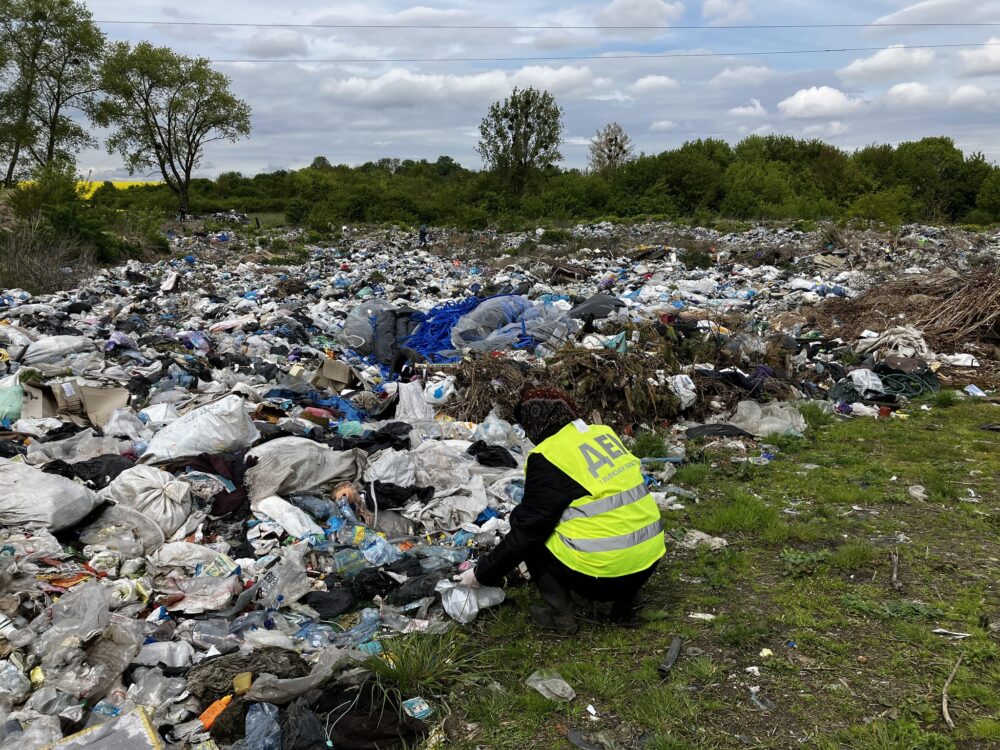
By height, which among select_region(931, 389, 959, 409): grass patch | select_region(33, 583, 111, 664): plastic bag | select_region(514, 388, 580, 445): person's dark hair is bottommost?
select_region(931, 389, 959, 409): grass patch

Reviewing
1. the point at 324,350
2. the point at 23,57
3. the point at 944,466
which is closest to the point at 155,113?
the point at 23,57

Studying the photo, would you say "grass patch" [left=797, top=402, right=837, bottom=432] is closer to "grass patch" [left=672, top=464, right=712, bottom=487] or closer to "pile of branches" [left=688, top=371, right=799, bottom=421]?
"pile of branches" [left=688, top=371, right=799, bottom=421]

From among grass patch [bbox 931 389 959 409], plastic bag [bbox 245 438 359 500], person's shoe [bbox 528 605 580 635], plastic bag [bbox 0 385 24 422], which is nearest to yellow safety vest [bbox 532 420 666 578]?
person's shoe [bbox 528 605 580 635]

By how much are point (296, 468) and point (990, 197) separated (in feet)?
142

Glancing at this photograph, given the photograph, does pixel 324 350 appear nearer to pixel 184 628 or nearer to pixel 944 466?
pixel 184 628

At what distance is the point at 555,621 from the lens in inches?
122

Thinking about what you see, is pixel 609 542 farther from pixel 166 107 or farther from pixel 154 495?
pixel 166 107

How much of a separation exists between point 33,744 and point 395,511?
88.6 inches

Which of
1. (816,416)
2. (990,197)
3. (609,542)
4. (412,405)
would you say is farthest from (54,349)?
(990,197)

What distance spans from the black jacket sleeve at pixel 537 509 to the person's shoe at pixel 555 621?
31 cm

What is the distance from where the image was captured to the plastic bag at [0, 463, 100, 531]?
3.52m

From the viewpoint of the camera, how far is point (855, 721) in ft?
8.05

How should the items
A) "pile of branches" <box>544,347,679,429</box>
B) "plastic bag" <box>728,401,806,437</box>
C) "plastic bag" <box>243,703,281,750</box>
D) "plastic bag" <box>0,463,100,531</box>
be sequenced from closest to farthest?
1. "plastic bag" <box>243,703,281,750</box>
2. "plastic bag" <box>0,463,100,531</box>
3. "plastic bag" <box>728,401,806,437</box>
4. "pile of branches" <box>544,347,679,429</box>

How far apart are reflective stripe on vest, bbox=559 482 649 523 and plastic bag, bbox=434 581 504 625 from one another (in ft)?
2.07
